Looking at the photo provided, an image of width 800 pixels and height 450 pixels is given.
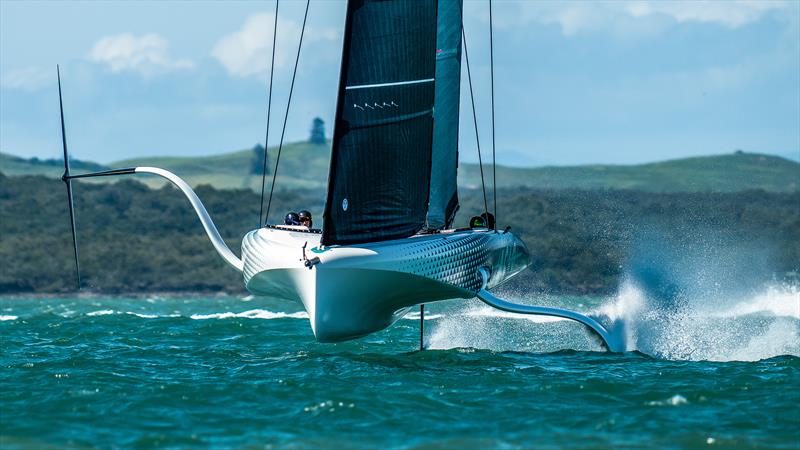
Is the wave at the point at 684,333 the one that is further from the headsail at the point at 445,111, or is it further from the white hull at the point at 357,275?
the headsail at the point at 445,111

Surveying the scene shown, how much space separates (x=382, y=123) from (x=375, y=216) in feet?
Answer: 5.04

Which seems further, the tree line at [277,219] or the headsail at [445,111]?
the tree line at [277,219]

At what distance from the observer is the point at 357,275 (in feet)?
73.3

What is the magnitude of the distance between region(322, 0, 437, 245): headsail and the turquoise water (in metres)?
2.55

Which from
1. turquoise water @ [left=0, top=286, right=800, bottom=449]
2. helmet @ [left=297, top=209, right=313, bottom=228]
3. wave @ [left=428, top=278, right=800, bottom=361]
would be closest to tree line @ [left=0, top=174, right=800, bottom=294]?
wave @ [left=428, top=278, right=800, bottom=361]

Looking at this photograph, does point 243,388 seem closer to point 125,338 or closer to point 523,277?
point 125,338

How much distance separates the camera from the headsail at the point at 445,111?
2925 cm

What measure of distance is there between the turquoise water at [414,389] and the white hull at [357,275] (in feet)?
3.16

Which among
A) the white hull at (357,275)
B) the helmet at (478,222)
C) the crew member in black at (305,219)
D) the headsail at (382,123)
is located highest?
the headsail at (382,123)

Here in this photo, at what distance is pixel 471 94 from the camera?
92.9 feet

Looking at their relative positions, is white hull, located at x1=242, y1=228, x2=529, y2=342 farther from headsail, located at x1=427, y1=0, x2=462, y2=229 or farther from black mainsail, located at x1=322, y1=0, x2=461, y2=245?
headsail, located at x1=427, y1=0, x2=462, y2=229

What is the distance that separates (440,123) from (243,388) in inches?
394

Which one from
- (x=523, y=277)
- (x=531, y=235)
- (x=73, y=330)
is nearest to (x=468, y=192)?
(x=531, y=235)

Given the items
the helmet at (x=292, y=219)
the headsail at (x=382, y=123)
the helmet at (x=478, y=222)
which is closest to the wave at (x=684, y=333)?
the helmet at (x=478, y=222)
